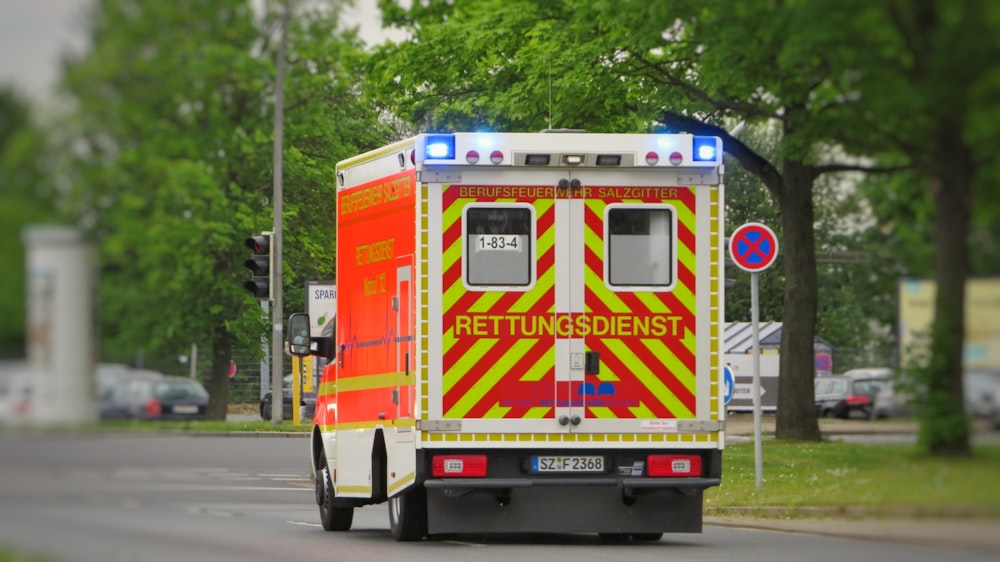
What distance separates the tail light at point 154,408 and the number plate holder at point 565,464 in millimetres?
10142

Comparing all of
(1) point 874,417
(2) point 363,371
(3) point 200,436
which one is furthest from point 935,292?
(2) point 363,371

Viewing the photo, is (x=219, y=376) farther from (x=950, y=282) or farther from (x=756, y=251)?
(x=756, y=251)

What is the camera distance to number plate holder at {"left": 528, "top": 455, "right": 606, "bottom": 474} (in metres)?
12.5

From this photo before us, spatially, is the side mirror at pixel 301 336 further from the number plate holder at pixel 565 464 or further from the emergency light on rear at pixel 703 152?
the emergency light on rear at pixel 703 152

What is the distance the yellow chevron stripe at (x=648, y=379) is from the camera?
12523 mm

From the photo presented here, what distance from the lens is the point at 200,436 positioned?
2.71 metres

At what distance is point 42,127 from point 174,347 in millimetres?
524

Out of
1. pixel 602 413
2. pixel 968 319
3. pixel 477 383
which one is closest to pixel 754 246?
pixel 602 413

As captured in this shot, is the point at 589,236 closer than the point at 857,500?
No

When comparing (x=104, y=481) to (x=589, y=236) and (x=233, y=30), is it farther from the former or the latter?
(x=589, y=236)

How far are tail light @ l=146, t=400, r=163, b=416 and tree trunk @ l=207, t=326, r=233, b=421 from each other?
28cm

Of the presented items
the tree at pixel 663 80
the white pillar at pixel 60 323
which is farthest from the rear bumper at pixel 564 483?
the white pillar at pixel 60 323

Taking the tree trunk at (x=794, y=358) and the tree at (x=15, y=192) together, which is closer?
the tree at (x=15, y=192)

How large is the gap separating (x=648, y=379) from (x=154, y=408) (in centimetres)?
1028
